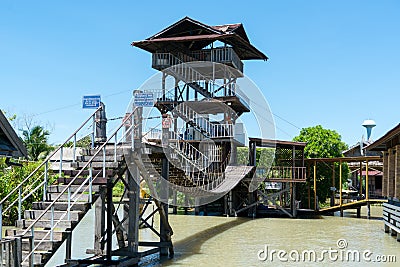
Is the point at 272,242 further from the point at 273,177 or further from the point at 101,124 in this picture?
the point at 273,177

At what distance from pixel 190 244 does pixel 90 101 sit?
23.8 ft

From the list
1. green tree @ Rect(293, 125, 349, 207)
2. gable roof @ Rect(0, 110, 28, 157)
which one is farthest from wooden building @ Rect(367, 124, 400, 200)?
gable roof @ Rect(0, 110, 28, 157)

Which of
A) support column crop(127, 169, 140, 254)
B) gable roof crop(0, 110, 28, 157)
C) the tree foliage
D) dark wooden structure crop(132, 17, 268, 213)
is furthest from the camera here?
dark wooden structure crop(132, 17, 268, 213)

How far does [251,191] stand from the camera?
2759 centimetres

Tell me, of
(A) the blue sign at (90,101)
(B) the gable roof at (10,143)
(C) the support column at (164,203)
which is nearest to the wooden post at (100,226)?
(C) the support column at (164,203)

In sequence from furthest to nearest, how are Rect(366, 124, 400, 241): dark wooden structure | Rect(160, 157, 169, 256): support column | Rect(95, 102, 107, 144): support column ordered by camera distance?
Rect(366, 124, 400, 241): dark wooden structure, Rect(160, 157, 169, 256): support column, Rect(95, 102, 107, 144): support column

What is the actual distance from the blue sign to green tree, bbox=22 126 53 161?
24.5 metres

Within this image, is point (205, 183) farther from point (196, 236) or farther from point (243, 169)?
point (243, 169)

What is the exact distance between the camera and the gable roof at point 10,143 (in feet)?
32.4

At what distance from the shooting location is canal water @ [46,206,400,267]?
46.2ft

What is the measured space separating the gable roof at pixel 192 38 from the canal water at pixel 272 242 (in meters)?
9.75

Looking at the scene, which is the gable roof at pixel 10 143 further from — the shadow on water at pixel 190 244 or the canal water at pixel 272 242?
the shadow on water at pixel 190 244

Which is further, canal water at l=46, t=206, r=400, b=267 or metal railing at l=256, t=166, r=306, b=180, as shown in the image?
metal railing at l=256, t=166, r=306, b=180

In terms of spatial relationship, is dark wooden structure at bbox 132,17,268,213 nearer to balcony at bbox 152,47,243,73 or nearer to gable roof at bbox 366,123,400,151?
balcony at bbox 152,47,243,73
